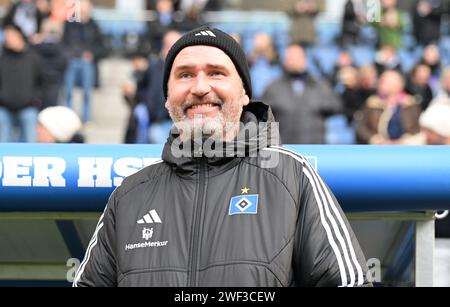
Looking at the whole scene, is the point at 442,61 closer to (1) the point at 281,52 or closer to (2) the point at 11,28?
(1) the point at 281,52

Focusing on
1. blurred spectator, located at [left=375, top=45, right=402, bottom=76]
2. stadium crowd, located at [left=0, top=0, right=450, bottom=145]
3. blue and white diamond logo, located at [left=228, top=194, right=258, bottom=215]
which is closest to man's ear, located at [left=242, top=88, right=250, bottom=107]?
blue and white diamond logo, located at [left=228, top=194, right=258, bottom=215]

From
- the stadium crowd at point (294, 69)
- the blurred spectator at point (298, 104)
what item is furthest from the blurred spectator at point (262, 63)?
the blurred spectator at point (298, 104)

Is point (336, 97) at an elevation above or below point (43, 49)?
below

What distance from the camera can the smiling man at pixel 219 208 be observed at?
251 centimetres

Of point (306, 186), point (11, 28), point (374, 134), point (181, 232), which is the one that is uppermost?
point (11, 28)

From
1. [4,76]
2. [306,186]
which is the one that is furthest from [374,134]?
[306,186]

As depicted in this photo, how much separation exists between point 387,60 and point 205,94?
31.4 ft

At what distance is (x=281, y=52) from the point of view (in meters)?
13.0

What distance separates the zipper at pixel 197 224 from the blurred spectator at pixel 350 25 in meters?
11.2

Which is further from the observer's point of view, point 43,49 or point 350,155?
point 43,49

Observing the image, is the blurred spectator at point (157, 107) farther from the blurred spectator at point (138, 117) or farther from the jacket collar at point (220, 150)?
the jacket collar at point (220, 150)

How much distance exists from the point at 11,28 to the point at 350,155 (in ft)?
24.7

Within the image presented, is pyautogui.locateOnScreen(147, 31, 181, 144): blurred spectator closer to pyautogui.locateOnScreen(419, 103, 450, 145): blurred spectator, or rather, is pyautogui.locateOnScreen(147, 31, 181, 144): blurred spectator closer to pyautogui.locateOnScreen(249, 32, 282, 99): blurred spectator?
pyautogui.locateOnScreen(249, 32, 282, 99): blurred spectator

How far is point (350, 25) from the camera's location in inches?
545
